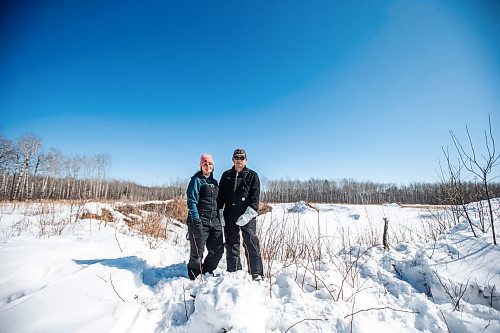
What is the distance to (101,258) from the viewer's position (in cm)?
369

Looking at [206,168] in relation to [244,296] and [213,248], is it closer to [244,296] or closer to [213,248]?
[213,248]

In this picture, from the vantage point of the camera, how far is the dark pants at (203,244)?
10.2ft

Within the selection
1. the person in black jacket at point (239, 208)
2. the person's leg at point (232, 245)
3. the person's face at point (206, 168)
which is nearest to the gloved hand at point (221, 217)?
the person in black jacket at point (239, 208)

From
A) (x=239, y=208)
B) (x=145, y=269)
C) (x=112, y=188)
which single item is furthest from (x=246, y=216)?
(x=112, y=188)

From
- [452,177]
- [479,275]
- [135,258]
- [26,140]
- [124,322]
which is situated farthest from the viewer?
[26,140]

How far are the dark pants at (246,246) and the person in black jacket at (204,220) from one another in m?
0.16

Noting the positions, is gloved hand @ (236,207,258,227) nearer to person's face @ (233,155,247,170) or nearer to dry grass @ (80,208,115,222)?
person's face @ (233,155,247,170)

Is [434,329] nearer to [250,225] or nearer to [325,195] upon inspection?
[250,225]

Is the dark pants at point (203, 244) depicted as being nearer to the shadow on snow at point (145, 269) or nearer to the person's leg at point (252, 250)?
the shadow on snow at point (145, 269)

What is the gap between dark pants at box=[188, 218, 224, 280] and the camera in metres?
3.10

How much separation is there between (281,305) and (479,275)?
104 inches

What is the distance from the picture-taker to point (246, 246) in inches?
122

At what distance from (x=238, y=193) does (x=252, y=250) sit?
799mm

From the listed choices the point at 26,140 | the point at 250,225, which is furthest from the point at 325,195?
the point at 250,225
